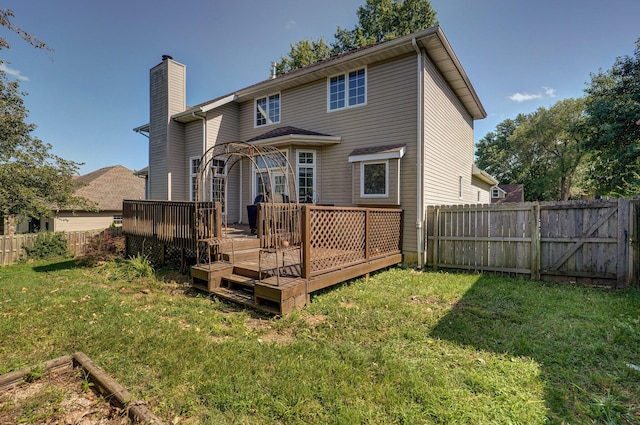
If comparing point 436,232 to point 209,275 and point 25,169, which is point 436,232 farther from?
point 25,169

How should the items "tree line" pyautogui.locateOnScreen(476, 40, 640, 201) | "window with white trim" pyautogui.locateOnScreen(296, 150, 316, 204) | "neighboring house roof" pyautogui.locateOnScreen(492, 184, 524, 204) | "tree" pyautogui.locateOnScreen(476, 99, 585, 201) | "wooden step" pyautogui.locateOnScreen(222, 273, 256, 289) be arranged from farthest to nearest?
"neighboring house roof" pyautogui.locateOnScreen(492, 184, 524, 204), "tree" pyautogui.locateOnScreen(476, 99, 585, 201), "tree line" pyautogui.locateOnScreen(476, 40, 640, 201), "window with white trim" pyautogui.locateOnScreen(296, 150, 316, 204), "wooden step" pyautogui.locateOnScreen(222, 273, 256, 289)

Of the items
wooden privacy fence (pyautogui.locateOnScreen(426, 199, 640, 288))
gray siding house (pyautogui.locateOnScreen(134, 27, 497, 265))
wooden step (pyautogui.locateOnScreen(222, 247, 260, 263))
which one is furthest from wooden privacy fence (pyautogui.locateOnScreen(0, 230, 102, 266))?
wooden privacy fence (pyautogui.locateOnScreen(426, 199, 640, 288))

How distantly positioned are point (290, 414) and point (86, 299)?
492 cm

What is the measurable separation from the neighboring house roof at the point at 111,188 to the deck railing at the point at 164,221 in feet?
46.9

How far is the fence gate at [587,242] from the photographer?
5.62m

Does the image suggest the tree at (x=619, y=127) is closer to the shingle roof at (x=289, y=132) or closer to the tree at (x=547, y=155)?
the tree at (x=547, y=155)

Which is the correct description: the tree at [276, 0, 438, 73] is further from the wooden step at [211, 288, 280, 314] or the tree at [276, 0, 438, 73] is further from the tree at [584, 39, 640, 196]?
the wooden step at [211, 288, 280, 314]

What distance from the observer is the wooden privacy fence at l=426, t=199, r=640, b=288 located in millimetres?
5652

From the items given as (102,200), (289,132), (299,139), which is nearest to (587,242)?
(299,139)

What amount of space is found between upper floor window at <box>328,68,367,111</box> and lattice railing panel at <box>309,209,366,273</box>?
187 inches

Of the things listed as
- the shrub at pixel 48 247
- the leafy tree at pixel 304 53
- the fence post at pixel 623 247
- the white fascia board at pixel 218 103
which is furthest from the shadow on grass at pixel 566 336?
the leafy tree at pixel 304 53

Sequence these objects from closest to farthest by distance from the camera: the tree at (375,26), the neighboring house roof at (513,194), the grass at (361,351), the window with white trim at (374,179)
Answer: the grass at (361,351), the window with white trim at (374,179), the tree at (375,26), the neighboring house roof at (513,194)

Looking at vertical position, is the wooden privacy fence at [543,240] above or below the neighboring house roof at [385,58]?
below

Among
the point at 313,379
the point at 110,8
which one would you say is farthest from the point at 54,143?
the point at 313,379
